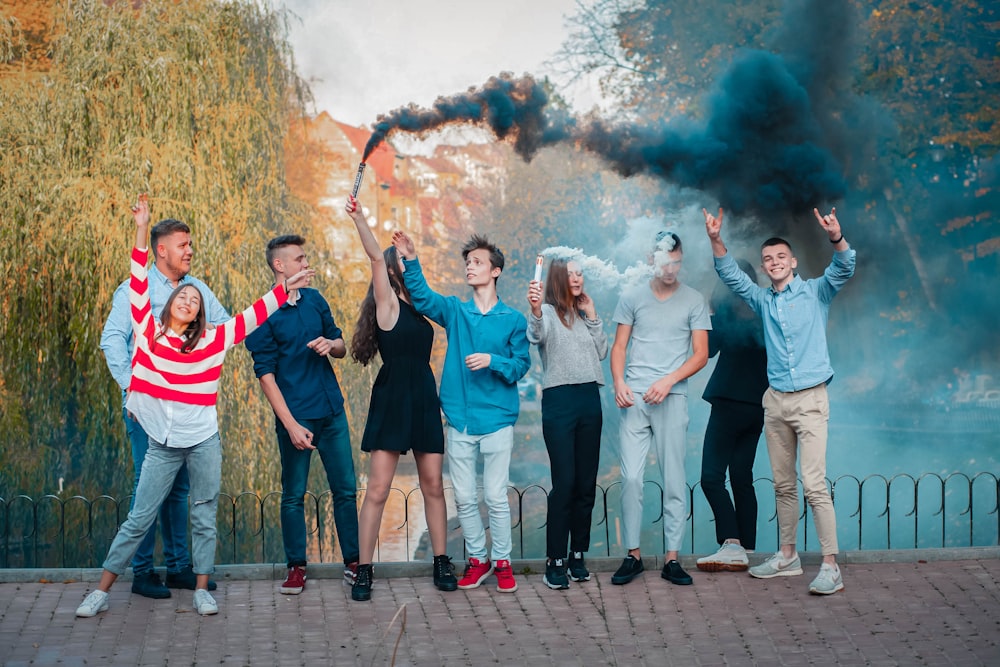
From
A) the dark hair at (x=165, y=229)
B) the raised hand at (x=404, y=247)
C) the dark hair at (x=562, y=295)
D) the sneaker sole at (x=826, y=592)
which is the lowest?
the sneaker sole at (x=826, y=592)

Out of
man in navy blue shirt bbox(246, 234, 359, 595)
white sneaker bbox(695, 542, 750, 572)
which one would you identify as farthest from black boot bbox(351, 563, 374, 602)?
white sneaker bbox(695, 542, 750, 572)

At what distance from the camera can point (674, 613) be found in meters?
5.25

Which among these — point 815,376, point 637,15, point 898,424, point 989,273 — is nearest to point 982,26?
point 989,273

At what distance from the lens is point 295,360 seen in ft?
18.6

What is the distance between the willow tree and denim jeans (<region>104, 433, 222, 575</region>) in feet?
16.5

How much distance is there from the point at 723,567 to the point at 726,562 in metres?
0.04

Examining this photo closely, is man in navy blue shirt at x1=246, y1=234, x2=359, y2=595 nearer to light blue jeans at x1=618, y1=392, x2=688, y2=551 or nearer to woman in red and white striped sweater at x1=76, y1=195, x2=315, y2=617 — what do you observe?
woman in red and white striped sweater at x1=76, y1=195, x2=315, y2=617

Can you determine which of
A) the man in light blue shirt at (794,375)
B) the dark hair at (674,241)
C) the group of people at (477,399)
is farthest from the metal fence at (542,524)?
the dark hair at (674,241)

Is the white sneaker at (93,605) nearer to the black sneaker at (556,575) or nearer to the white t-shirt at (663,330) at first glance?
the black sneaker at (556,575)

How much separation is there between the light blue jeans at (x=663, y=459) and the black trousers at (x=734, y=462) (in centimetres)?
31

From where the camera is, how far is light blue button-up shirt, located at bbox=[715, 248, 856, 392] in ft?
18.4

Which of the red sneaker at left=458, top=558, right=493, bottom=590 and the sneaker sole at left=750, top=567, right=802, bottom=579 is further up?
the red sneaker at left=458, top=558, right=493, bottom=590

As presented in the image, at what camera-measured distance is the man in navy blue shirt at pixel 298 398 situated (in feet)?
18.4

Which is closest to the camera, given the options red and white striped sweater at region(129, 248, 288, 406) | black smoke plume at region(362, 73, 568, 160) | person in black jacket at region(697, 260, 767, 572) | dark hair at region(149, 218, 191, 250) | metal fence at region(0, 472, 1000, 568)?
red and white striped sweater at region(129, 248, 288, 406)
